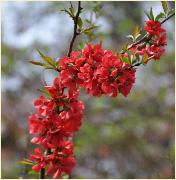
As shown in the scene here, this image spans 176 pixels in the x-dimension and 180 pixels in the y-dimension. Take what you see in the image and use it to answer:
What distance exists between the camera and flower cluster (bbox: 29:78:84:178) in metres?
1.92

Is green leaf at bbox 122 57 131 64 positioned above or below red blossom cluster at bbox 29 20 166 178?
above

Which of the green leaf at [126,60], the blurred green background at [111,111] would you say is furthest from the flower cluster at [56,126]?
the blurred green background at [111,111]

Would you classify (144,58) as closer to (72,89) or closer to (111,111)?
(72,89)

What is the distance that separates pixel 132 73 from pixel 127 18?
8338mm

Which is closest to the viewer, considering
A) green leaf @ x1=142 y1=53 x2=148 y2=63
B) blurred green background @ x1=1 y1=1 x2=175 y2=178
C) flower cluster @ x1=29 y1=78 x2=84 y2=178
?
green leaf @ x1=142 y1=53 x2=148 y2=63

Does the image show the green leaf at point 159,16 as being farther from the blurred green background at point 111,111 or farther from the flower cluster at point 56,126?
the blurred green background at point 111,111

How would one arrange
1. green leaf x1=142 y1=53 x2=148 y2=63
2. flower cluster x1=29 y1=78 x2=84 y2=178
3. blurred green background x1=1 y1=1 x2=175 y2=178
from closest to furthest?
1. green leaf x1=142 y1=53 x2=148 y2=63
2. flower cluster x1=29 y1=78 x2=84 y2=178
3. blurred green background x1=1 y1=1 x2=175 y2=178

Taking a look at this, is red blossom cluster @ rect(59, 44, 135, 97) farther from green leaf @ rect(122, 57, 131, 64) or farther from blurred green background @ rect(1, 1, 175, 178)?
blurred green background @ rect(1, 1, 175, 178)

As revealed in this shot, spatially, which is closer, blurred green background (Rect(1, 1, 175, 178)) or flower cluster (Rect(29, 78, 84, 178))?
flower cluster (Rect(29, 78, 84, 178))

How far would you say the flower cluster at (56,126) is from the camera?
1.92m

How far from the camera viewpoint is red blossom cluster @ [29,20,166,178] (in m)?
1.79

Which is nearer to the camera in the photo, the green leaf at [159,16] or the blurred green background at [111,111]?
the green leaf at [159,16]

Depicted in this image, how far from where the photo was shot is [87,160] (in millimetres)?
8547

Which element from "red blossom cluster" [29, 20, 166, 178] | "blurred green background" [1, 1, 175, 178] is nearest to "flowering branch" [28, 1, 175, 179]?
"red blossom cluster" [29, 20, 166, 178]
